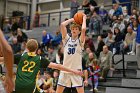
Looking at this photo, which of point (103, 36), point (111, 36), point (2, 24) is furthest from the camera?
point (2, 24)

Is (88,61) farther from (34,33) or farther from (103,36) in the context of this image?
(34,33)

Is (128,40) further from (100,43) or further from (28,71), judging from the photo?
(28,71)

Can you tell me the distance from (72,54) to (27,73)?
1731 millimetres

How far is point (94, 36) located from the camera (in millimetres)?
13492

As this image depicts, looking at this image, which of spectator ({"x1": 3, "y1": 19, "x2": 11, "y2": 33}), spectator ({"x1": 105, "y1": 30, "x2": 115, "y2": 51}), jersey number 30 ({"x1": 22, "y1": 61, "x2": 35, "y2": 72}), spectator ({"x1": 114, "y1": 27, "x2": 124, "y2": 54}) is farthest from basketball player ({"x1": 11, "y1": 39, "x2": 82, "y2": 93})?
spectator ({"x1": 3, "y1": 19, "x2": 11, "y2": 33})

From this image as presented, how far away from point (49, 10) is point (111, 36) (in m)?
11.7

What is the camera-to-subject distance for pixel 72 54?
6434 mm

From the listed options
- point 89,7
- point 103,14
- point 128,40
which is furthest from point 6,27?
point 128,40

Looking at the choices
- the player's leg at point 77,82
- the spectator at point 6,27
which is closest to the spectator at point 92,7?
the spectator at point 6,27

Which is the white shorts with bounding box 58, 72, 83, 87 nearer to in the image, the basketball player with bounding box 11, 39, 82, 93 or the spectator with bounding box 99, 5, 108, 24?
the basketball player with bounding box 11, 39, 82, 93

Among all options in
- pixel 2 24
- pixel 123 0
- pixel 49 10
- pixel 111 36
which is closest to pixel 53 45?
pixel 111 36

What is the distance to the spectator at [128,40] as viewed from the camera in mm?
10914

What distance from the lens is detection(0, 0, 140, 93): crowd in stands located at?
10.2 meters

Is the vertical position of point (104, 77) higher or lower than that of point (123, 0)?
lower
